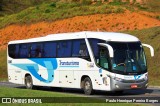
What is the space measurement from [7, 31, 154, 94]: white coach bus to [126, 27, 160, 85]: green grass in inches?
329

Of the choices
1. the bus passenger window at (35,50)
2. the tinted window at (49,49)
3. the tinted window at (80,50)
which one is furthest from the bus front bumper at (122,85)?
the bus passenger window at (35,50)

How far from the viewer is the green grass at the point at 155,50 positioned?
36.0 metres

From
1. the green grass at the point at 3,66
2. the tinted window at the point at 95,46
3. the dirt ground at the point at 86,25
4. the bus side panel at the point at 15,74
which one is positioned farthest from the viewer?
the dirt ground at the point at 86,25

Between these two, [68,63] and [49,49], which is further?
[49,49]

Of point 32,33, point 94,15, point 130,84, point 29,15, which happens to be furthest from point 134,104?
point 29,15

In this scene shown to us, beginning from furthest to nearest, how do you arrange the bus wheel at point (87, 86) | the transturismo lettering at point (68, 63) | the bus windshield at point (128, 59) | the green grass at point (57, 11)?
1. the green grass at point (57, 11)
2. the transturismo lettering at point (68, 63)
3. the bus wheel at point (87, 86)
4. the bus windshield at point (128, 59)

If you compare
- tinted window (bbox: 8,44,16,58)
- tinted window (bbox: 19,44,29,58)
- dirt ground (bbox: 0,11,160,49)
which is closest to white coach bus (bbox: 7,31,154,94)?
tinted window (bbox: 19,44,29,58)

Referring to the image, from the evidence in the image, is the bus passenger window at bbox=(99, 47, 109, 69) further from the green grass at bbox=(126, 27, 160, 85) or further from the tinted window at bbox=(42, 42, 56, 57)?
the green grass at bbox=(126, 27, 160, 85)

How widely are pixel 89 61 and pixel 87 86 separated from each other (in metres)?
1.32

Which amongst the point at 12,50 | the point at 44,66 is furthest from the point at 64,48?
the point at 12,50

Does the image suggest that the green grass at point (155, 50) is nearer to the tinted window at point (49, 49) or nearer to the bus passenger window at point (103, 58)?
the tinted window at point (49, 49)

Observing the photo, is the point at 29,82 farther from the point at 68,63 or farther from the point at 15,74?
the point at 68,63

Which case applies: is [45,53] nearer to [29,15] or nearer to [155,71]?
[155,71]

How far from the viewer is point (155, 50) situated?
133 feet
